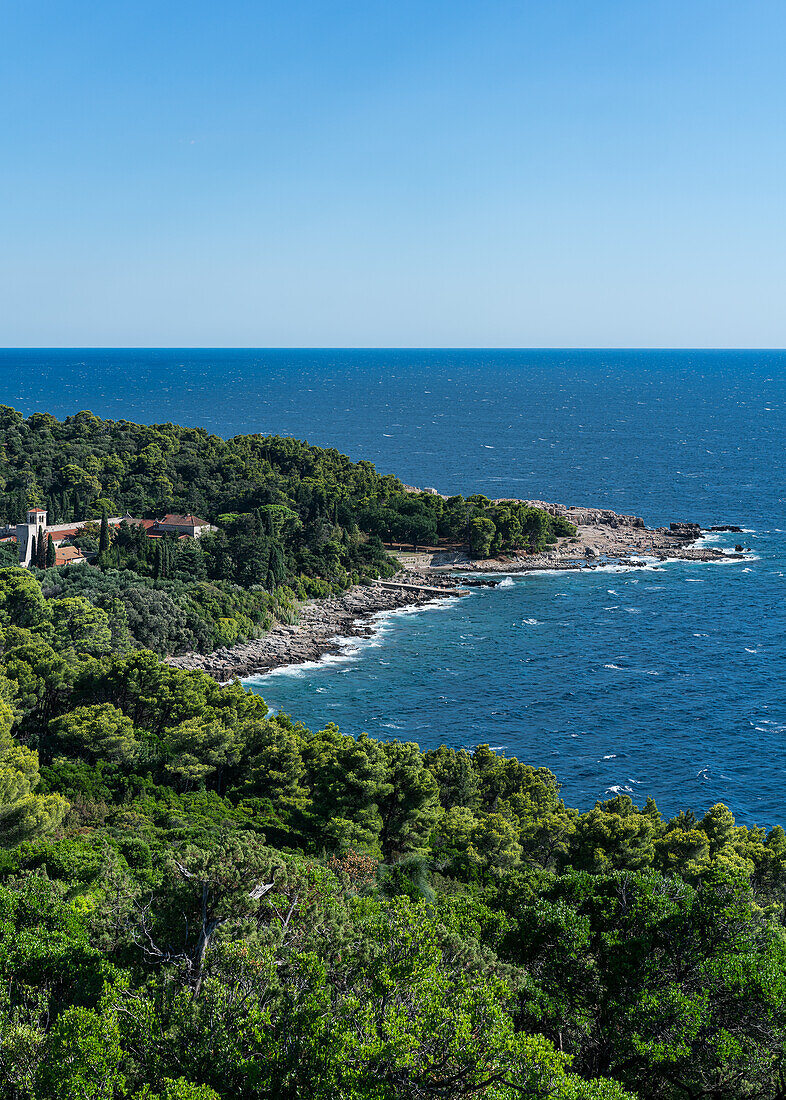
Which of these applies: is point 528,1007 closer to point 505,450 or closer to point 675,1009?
point 675,1009

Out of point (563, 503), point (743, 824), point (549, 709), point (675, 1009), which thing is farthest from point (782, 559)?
point (675, 1009)

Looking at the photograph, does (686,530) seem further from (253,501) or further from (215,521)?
(215,521)

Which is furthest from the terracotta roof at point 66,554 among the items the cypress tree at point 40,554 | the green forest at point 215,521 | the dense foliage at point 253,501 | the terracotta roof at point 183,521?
the terracotta roof at point 183,521

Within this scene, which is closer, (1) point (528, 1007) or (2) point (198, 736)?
(1) point (528, 1007)

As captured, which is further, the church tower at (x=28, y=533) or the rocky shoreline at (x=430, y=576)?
the church tower at (x=28, y=533)

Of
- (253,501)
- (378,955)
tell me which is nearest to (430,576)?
(253,501)

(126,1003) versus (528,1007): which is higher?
(126,1003)

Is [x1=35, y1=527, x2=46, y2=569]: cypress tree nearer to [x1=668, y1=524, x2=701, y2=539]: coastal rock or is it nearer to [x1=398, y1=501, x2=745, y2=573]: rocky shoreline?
[x1=398, y1=501, x2=745, y2=573]: rocky shoreline

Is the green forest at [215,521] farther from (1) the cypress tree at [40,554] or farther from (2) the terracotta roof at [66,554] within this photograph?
(2) the terracotta roof at [66,554]

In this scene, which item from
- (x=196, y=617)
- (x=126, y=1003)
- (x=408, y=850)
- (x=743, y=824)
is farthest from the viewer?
(x=196, y=617)
